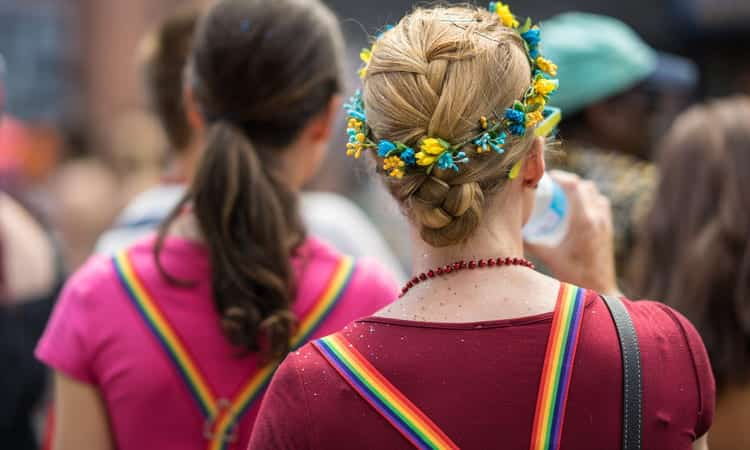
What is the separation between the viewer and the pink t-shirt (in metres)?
2.00

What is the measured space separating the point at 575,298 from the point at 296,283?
0.72 m

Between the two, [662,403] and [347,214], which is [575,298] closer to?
[662,403]

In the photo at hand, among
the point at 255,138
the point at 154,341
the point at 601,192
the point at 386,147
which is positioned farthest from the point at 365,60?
the point at 601,192

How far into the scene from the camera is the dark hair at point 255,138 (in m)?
2.04

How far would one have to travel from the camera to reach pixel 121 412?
6.58ft

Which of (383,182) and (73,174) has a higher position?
(383,182)

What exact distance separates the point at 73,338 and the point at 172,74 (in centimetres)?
118

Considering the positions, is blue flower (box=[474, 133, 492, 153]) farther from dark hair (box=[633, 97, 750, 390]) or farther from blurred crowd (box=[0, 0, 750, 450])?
dark hair (box=[633, 97, 750, 390])

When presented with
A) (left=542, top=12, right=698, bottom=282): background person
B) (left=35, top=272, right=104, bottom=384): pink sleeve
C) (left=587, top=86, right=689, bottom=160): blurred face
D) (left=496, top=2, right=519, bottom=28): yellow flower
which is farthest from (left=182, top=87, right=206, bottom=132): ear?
(left=587, top=86, right=689, bottom=160): blurred face

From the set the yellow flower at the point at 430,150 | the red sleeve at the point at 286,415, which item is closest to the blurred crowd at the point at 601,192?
the yellow flower at the point at 430,150

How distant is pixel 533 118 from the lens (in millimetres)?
1582

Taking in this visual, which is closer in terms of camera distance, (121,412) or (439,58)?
(439,58)

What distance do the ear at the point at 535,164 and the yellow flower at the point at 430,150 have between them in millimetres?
204

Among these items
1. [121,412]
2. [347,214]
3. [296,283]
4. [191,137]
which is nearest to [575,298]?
[296,283]
